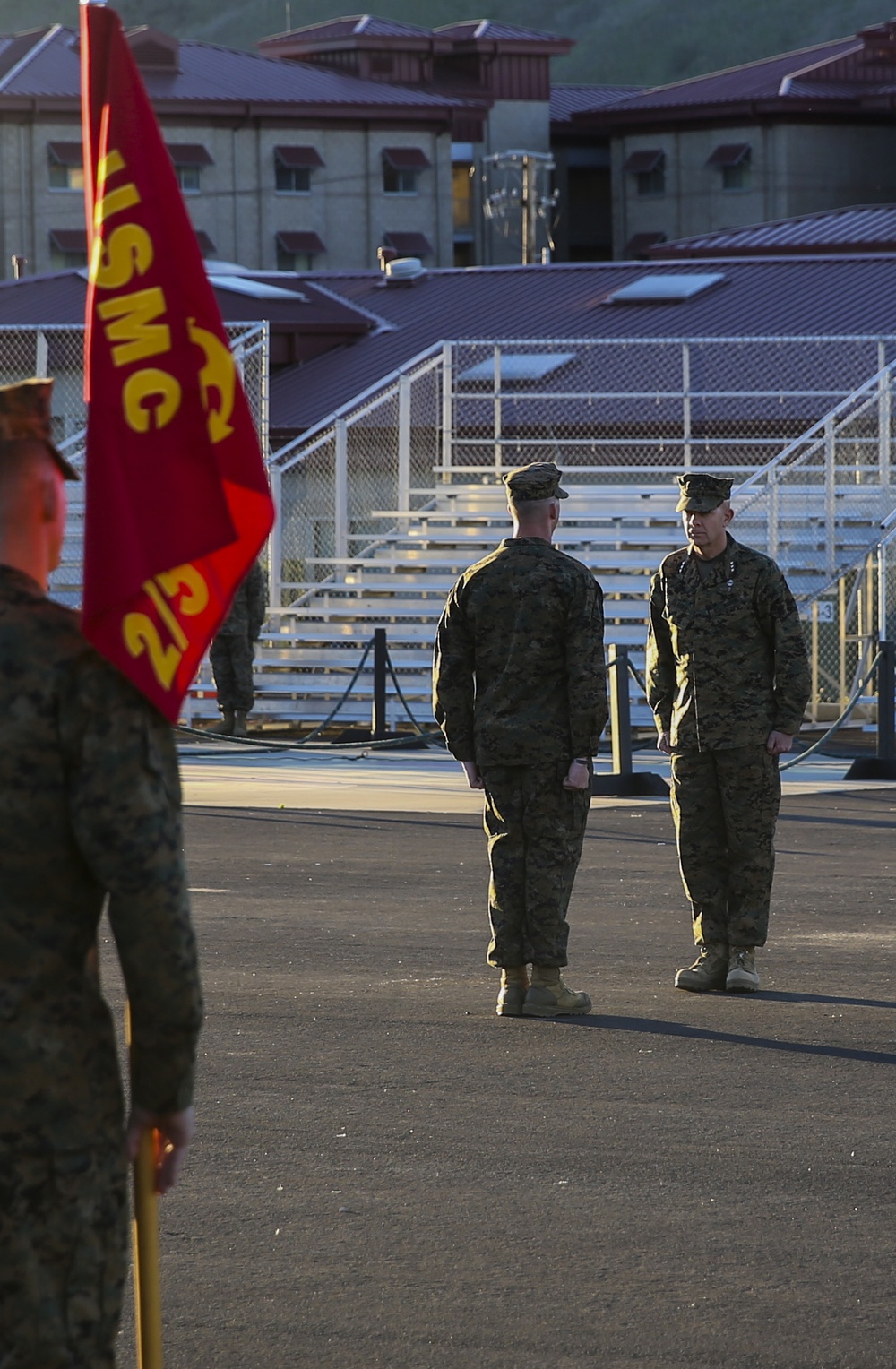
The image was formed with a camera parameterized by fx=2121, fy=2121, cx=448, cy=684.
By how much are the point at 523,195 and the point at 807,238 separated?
11.4m

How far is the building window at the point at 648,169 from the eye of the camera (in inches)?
2445

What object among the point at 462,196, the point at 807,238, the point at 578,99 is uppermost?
the point at 578,99

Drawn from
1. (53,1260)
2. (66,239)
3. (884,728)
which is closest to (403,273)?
(66,239)

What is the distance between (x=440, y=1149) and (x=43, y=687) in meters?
3.55

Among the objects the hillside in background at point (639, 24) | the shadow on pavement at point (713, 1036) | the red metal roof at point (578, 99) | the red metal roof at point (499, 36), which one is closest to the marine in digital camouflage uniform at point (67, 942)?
the shadow on pavement at point (713, 1036)

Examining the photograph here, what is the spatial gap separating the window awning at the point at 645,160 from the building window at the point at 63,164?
1698 cm

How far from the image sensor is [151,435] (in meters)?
3.31

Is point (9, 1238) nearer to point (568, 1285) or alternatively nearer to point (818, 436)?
point (568, 1285)

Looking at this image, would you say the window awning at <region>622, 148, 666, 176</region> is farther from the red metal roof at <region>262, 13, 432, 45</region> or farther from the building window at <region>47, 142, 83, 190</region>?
the building window at <region>47, 142, 83, 190</region>

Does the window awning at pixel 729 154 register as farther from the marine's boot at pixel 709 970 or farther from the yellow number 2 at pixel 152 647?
the yellow number 2 at pixel 152 647

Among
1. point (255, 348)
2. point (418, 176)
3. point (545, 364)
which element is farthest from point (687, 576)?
point (418, 176)

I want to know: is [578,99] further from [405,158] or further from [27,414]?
[27,414]

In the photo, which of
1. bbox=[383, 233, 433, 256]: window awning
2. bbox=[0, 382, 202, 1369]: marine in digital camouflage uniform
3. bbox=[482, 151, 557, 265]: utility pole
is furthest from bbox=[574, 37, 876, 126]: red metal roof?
bbox=[0, 382, 202, 1369]: marine in digital camouflage uniform

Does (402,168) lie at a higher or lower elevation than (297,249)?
higher
